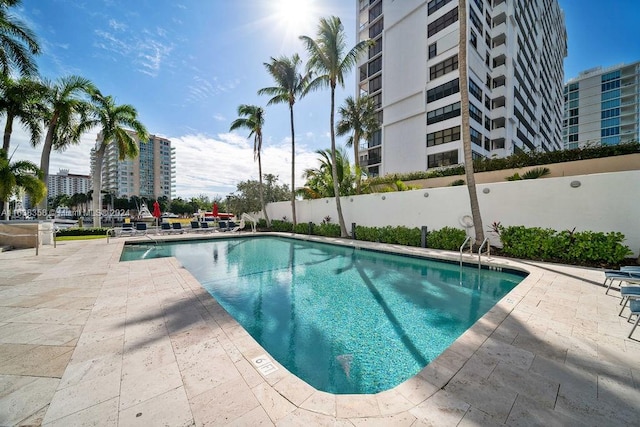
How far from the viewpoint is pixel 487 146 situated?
26781 mm

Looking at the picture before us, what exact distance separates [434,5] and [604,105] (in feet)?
175

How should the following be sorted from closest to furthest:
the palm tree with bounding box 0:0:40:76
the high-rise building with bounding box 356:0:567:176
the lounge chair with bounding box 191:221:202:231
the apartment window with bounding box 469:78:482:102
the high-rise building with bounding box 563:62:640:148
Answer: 1. the palm tree with bounding box 0:0:40:76
2. the lounge chair with bounding box 191:221:202:231
3. the high-rise building with bounding box 356:0:567:176
4. the apartment window with bounding box 469:78:482:102
5. the high-rise building with bounding box 563:62:640:148

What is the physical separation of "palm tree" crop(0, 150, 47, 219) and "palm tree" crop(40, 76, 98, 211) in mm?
1479

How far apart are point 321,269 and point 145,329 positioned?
226 inches

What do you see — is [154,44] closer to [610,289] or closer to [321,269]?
[321,269]

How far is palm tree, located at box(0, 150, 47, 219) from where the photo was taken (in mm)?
10906

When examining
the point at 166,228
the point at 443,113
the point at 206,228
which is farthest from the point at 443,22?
the point at 166,228

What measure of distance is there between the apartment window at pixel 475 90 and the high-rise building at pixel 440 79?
0.09 metres

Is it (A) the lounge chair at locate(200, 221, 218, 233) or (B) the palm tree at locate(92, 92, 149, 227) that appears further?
(A) the lounge chair at locate(200, 221, 218, 233)

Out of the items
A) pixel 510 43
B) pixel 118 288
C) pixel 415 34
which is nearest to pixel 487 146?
pixel 510 43

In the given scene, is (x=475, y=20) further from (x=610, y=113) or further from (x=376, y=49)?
(x=610, y=113)

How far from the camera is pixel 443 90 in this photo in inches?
942

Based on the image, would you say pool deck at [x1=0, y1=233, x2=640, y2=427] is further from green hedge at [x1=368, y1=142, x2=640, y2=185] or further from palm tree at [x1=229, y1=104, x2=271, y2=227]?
palm tree at [x1=229, y1=104, x2=271, y2=227]

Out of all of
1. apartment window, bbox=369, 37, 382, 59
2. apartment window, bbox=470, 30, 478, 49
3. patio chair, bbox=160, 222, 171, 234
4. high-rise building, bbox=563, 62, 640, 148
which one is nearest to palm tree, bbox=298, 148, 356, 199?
patio chair, bbox=160, 222, 171, 234
